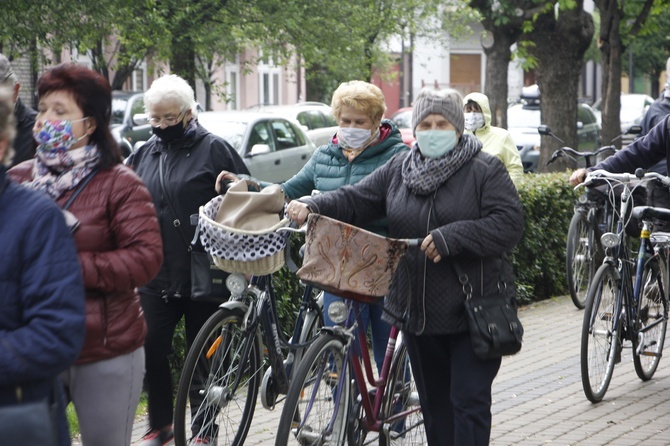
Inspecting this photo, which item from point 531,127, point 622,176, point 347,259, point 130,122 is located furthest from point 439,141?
point 531,127

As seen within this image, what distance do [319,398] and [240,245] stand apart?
2.36 feet

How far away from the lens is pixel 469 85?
60000 mm

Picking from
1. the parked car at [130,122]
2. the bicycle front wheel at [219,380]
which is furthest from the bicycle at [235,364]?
the parked car at [130,122]

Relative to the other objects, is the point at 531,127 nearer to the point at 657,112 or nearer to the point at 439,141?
the point at 657,112

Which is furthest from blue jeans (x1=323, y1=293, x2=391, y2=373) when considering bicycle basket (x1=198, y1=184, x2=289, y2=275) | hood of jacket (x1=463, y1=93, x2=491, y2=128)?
hood of jacket (x1=463, y1=93, x2=491, y2=128)

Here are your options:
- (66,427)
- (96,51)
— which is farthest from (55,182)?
(96,51)

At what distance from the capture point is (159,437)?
5.70 metres

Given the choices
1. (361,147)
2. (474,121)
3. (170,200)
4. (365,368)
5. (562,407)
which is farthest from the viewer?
(474,121)

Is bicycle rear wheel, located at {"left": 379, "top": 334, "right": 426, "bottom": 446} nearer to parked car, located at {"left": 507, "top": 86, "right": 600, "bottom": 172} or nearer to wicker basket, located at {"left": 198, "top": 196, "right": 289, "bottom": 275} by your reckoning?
wicker basket, located at {"left": 198, "top": 196, "right": 289, "bottom": 275}

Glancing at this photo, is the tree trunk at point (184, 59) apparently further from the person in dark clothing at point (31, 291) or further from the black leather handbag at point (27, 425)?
the black leather handbag at point (27, 425)

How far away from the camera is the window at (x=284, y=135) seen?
18.5m

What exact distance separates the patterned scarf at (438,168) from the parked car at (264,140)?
12016mm

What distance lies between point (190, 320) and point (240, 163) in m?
0.80

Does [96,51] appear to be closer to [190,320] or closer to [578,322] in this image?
[578,322]
